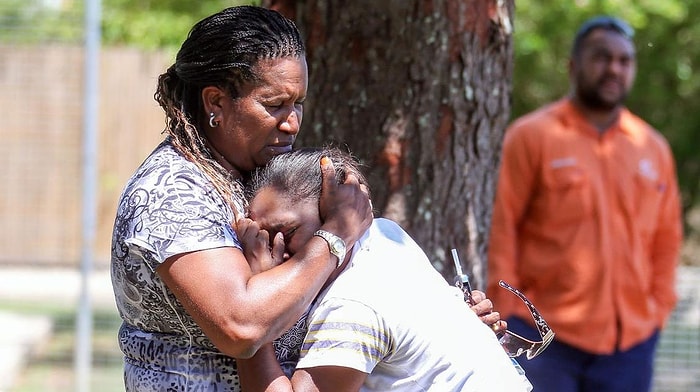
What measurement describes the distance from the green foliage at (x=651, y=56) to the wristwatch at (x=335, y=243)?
6.52 metres

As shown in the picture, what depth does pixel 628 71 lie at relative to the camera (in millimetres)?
5617

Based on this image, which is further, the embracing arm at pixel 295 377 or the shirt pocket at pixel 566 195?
the shirt pocket at pixel 566 195

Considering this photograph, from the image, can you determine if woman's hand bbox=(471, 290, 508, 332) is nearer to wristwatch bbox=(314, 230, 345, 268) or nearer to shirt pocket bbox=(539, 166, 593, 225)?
wristwatch bbox=(314, 230, 345, 268)

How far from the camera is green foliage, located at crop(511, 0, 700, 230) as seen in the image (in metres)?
8.74

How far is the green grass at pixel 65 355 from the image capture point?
25.8 ft

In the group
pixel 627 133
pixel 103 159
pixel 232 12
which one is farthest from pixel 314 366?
pixel 103 159

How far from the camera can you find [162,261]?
239cm

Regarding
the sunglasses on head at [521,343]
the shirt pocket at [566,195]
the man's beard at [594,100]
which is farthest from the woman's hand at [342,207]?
the man's beard at [594,100]

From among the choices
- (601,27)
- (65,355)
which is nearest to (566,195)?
(601,27)

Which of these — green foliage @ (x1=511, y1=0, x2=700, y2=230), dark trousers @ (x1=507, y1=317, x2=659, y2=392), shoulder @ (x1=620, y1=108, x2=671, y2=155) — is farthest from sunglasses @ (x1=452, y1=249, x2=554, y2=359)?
green foliage @ (x1=511, y1=0, x2=700, y2=230)

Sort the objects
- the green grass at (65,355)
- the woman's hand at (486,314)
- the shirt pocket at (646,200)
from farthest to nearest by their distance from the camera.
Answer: the green grass at (65,355), the shirt pocket at (646,200), the woman's hand at (486,314)

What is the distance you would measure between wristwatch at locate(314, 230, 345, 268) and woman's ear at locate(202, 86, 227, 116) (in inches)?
15.1

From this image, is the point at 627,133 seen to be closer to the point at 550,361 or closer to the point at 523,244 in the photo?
the point at 523,244

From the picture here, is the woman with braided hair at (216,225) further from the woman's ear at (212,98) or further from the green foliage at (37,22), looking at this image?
the green foliage at (37,22)
